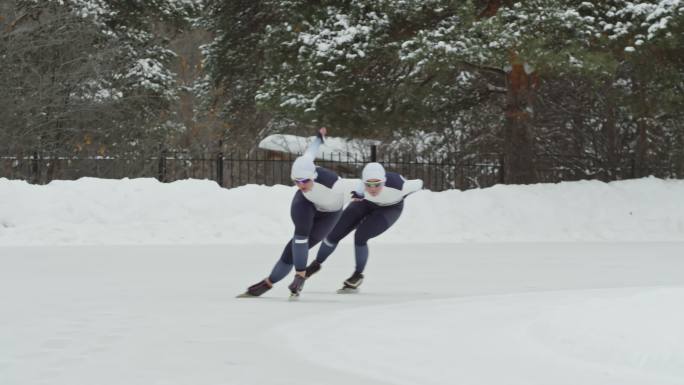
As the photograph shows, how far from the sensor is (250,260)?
17.1m

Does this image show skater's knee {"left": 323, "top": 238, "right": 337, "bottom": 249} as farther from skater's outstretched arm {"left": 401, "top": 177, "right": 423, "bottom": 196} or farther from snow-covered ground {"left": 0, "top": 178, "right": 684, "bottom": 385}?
skater's outstretched arm {"left": 401, "top": 177, "right": 423, "bottom": 196}

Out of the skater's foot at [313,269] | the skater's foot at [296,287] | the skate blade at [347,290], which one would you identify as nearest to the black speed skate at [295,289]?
the skater's foot at [296,287]

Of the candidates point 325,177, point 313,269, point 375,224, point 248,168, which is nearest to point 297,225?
point 325,177

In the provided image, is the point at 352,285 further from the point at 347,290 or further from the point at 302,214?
the point at 302,214

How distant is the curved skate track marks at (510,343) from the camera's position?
741cm

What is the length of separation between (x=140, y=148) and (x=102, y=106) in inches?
75.9

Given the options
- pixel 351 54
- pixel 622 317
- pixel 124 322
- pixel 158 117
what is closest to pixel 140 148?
pixel 158 117

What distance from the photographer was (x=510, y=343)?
8.75 meters

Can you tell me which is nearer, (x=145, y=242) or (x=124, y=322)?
(x=124, y=322)

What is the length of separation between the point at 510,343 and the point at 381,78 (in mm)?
17639

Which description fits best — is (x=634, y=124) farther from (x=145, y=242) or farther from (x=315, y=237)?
(x=315, y=237)

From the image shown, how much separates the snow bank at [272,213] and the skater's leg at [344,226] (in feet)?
25.5

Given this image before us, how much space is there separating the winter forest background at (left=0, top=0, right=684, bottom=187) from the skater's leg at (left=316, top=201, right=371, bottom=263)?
9591 mm

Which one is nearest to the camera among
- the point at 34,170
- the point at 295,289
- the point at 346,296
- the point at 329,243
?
the point at 295,289
